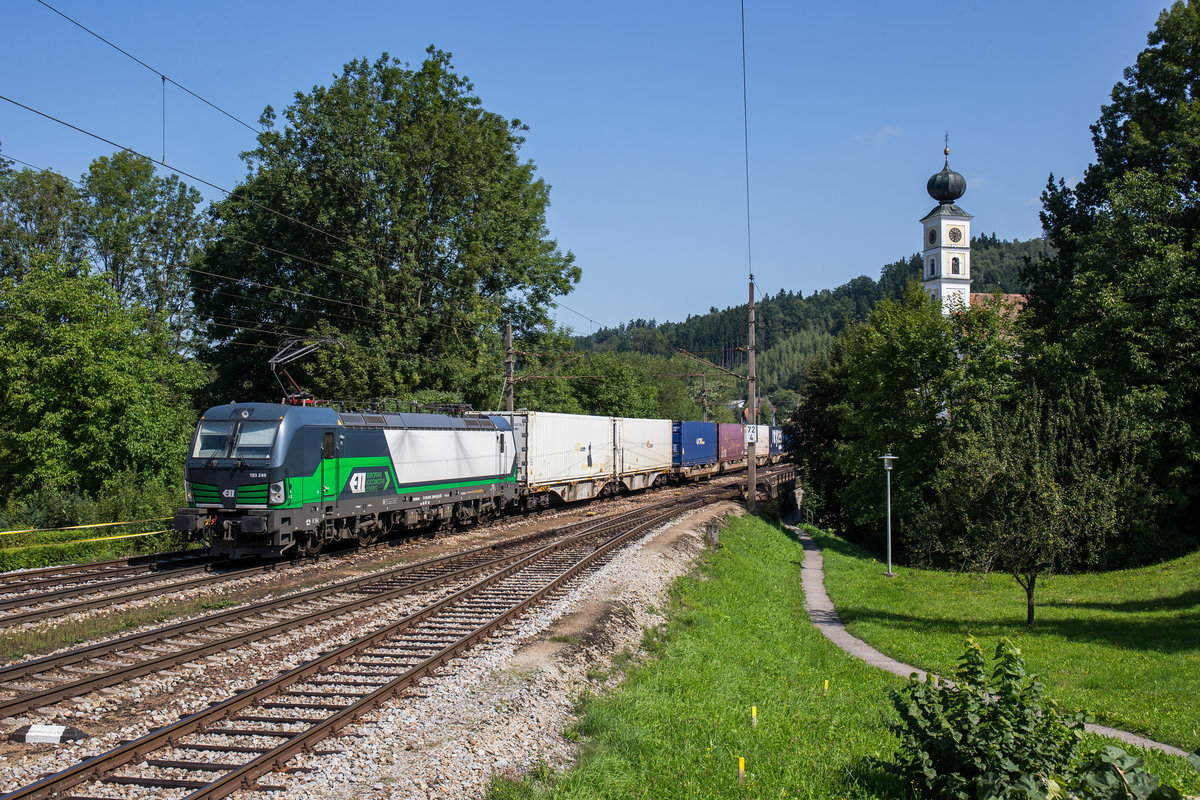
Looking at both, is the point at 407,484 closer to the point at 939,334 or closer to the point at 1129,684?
the point at 1129,684

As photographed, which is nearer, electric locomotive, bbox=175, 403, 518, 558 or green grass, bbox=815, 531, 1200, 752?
green grass, bbox=815, 531, 1200, 752

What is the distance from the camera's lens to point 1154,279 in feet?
86.0

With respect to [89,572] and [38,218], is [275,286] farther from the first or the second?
[89,572]

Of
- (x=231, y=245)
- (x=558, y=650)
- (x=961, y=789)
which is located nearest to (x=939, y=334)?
(x=558, y=650)

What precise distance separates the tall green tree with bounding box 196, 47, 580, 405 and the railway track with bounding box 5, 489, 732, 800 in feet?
73.6

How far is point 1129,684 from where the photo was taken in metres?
12.4

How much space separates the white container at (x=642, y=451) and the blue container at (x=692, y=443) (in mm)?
1350

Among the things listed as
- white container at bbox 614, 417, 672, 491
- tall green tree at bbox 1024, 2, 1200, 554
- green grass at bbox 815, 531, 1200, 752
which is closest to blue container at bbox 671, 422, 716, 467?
white container at bbox 614, 417, 672, 491

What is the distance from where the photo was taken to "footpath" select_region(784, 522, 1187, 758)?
9922 mm

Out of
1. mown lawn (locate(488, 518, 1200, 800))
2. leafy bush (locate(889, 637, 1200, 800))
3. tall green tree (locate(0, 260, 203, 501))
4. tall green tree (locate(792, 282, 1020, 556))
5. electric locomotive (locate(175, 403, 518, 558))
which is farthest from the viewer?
tall green tree (locate(792, 282, 1020, 556))

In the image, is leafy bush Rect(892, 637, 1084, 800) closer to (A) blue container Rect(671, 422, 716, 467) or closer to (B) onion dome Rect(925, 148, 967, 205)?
(A) blue container Rect(671, 422, 716, 467)

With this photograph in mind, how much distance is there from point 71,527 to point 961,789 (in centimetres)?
2236

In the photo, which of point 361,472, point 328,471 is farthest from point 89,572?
point 361,472

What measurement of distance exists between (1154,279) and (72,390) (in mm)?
35912
